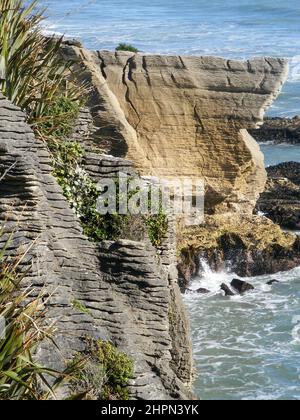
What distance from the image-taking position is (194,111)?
25.0 metres

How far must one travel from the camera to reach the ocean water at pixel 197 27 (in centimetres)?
5175

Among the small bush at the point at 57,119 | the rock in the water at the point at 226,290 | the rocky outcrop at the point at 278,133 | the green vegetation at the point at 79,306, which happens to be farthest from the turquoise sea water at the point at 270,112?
the green vegetation at the point at 79,306

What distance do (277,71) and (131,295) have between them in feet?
35.1

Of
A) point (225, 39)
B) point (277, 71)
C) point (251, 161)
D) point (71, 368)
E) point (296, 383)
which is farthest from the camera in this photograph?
point (225, 39)

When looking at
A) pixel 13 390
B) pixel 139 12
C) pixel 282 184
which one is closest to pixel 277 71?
pixel 282 184

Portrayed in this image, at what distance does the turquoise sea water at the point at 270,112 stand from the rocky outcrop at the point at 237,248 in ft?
0.87

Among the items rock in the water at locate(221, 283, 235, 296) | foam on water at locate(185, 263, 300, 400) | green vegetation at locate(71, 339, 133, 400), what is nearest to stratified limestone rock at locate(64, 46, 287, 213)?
rock in the water at locate(221, 283, 235, 296)

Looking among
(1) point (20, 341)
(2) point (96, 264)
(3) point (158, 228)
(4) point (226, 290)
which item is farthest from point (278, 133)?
(1) point (20, 341)

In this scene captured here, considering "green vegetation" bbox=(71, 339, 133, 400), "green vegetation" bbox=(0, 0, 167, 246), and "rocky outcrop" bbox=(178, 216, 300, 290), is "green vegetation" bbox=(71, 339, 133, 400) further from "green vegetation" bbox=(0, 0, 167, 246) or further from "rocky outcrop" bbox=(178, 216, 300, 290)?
"rocky outcrop" bbox=(178, 216, 300, 290)

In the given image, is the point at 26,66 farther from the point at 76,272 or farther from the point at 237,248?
the point at 237,248

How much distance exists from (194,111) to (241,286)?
370cm

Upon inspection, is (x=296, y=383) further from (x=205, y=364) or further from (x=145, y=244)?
(x=145, y=244)

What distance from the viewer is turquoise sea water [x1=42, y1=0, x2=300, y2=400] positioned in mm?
20344

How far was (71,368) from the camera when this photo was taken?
12477 mm
